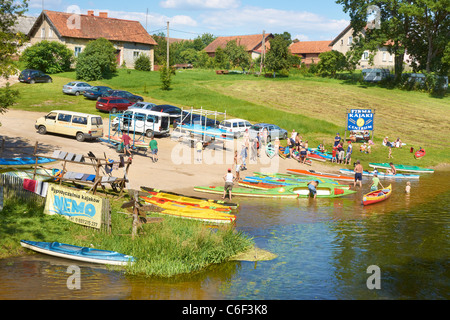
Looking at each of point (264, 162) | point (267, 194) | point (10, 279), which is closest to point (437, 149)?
point (264, 162)

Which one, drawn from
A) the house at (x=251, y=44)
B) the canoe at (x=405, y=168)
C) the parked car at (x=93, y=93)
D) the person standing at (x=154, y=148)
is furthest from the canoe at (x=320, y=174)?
the house at (x=251, y=44)

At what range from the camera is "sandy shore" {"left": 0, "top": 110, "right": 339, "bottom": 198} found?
27.7 m

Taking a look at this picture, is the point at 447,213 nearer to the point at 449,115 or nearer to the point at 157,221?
the point at 157,221

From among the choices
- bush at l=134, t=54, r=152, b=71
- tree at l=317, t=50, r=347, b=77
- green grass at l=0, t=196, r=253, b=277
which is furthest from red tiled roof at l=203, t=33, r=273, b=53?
green grass at l=0, t=196, r=253, b=277

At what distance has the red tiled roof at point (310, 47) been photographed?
104 metres

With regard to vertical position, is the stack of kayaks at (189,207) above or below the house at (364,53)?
below

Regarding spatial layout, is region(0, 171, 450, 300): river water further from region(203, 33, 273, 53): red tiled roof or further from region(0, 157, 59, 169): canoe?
region(203, 33, 273, 53): red tiled roof

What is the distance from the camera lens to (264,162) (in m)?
35.2

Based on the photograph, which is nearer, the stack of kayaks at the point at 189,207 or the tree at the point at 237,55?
the stack of kayaks at the point at 189,207

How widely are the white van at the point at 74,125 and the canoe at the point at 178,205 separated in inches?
515

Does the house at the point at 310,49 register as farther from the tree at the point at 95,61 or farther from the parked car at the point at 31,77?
the parked car at the point at 31,77

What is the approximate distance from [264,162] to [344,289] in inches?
815

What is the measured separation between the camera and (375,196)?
2700 cm

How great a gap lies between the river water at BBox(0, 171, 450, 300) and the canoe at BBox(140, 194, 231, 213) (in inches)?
49.7
